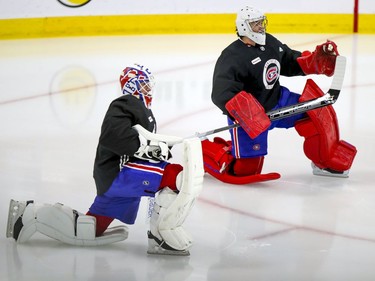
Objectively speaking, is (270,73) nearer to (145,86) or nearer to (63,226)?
(145,86)

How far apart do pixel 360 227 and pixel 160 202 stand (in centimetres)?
91

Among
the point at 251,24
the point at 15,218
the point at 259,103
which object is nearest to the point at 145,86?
the point at 15,218

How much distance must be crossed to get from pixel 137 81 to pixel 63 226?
1.96 feet

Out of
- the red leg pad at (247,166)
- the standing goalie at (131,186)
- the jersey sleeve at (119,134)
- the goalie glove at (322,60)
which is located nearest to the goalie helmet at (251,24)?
the goalie glove at (322,60)

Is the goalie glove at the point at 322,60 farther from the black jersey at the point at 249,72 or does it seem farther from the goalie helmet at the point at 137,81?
the goalie helmet at the point at 137,81

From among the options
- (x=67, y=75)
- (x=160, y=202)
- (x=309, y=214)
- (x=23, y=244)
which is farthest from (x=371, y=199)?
(x=67, y=75)

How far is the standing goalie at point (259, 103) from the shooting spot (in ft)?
14.5

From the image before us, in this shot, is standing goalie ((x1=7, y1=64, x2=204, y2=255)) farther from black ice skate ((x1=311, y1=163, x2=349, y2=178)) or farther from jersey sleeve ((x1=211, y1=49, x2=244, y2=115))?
black ice skate ((x1=311, y1=163, x2=349, y2=178))

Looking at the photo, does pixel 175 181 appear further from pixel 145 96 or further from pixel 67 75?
pixel 67 75

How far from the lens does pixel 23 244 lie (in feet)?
12.3

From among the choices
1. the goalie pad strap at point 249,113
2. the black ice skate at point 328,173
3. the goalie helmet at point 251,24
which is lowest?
the black ice skate at point 328,173

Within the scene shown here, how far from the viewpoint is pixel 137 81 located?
3615 millimetres

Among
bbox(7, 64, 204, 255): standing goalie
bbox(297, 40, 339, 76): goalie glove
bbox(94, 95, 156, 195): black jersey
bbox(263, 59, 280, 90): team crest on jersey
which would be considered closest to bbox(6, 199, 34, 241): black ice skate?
bbox(7, 64, 204, 255): standing goalie

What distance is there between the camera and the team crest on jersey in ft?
14.9
